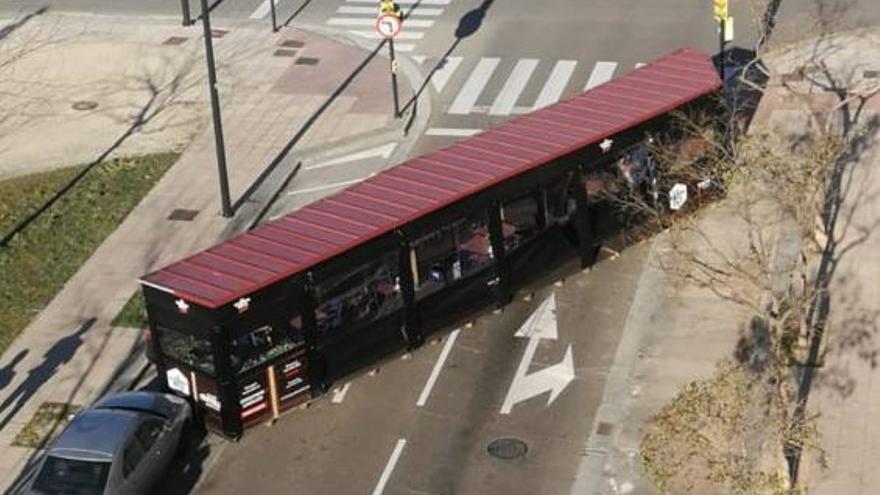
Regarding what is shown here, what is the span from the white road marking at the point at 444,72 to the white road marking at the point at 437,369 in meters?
13.5

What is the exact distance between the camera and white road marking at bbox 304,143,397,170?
40031mm

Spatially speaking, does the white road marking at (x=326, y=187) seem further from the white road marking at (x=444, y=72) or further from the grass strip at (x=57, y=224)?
the white road marking at (x=444, y=72)

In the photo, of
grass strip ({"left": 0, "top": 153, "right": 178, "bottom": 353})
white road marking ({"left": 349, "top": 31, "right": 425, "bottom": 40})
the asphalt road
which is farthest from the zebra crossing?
the asphalt road

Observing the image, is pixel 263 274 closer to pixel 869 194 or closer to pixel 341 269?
pixel 341 269

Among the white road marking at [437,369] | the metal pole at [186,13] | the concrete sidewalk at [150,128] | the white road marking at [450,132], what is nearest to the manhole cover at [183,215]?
the concrete sidewalk at [150,128]

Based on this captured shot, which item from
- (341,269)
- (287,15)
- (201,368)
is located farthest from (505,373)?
(287,15)

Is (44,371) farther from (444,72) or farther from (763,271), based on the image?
(444,72)

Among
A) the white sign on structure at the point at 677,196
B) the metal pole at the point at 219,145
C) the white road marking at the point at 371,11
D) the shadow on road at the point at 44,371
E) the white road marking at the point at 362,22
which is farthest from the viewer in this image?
the white road marking at the point at 371,11

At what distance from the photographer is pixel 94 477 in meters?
26.4

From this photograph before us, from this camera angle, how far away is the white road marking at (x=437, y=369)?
30.0m

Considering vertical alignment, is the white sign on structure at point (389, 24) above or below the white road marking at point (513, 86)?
above

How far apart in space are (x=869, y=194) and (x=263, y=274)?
Answer: 622 inches

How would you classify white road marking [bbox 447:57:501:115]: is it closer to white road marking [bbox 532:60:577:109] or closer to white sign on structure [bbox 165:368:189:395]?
white road marking [bbox 532:60:577:109]

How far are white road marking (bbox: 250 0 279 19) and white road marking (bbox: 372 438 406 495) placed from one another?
24.3 metres
